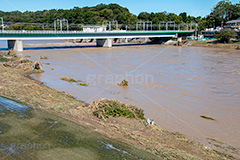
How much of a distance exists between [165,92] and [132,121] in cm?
781

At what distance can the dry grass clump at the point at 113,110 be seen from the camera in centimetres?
1202

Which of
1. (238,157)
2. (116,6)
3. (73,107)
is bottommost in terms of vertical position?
(238,157)

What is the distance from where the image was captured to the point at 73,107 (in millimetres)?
13016

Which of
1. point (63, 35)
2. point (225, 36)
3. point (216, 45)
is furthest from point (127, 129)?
point (225, 36)

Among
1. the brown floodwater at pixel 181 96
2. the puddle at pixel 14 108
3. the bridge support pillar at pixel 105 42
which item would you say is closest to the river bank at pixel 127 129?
the puddle at pixel 14 108

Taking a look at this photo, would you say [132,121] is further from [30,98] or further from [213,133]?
[30,98]

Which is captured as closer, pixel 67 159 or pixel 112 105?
pixel 67 159

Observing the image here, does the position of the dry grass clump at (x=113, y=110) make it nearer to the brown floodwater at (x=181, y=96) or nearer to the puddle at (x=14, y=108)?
the brown floodwater at (x=181, y=96)

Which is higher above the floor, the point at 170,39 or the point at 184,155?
the point at 170,39

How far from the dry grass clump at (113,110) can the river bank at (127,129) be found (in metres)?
0.33

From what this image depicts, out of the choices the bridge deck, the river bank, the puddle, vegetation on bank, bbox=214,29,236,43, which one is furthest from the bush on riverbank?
the puddle

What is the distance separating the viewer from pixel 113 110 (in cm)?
1219

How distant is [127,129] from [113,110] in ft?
6.50

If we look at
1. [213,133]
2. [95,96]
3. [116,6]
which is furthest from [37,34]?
[116,6]
